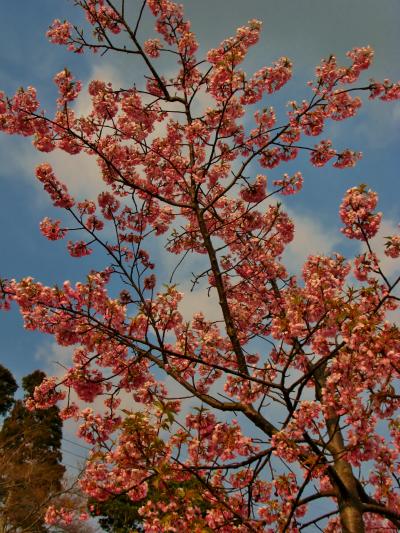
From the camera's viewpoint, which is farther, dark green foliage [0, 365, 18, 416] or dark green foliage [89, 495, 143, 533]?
dark green foliage [0, 365, 18, 416]

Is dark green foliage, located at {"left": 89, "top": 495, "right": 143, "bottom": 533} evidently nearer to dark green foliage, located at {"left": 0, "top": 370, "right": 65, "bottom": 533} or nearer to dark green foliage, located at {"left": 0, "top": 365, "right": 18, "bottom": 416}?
dark green foliage, located at {"left": 0, "top": 370, "right": 65, "bottom": 533}

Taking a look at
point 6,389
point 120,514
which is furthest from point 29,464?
point 6,389

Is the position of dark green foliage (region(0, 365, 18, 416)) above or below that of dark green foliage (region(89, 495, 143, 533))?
above

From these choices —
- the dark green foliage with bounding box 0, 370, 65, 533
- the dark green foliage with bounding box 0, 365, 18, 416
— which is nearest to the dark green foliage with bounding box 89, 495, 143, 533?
the dark green foliage with bounding box 0, 370, 65, 533

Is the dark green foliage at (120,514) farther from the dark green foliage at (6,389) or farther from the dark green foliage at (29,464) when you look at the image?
the dark green foliage at (6,389)

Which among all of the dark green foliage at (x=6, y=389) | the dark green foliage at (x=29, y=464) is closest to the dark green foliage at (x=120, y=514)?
the dark green foliage at (x=29, y=464)

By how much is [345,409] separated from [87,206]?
5.12m

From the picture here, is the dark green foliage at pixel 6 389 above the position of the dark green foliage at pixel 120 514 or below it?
above

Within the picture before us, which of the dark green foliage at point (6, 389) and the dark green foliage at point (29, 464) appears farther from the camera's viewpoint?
the dark green foliage at point (6, 389)

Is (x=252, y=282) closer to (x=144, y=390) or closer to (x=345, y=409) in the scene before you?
(x=144, y=390)

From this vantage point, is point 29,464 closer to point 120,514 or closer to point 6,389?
point 120,514

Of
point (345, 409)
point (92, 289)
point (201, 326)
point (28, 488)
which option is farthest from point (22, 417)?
point (345, 409)

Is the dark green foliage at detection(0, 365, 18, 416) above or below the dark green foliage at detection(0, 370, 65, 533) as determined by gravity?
above

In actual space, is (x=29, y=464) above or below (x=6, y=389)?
below
